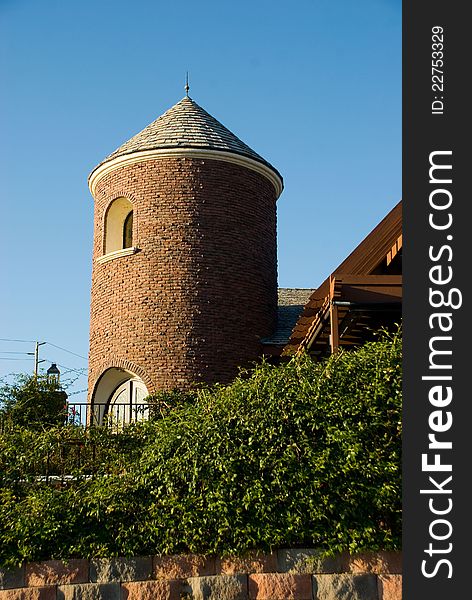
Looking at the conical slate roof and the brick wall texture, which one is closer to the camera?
the brick wall texture

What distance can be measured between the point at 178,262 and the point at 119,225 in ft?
8.29

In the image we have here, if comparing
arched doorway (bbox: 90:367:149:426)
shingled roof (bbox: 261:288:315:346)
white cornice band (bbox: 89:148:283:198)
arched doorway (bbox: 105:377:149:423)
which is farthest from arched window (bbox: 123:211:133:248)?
shingled roof (bbox: 261:288:315:346)

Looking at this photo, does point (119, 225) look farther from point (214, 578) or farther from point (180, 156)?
point (214, 578)

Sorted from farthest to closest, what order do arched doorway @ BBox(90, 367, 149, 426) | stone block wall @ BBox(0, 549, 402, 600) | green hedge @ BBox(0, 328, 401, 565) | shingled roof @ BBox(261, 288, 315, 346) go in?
shingled roof @ BBox(261, 288, 315, 346), arched doorway @ BBox(90, 367, 149, 426), green hedge @ BBox(0, 328, 401, 565), stone block wall @ BBox(0, 549, 402, 600)

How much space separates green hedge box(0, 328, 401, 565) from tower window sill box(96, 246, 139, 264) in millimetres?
8889

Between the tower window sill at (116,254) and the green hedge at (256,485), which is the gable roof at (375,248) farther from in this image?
the tower window sill at (116,254)

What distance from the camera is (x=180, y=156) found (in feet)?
60.8

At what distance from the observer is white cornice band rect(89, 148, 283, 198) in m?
18.5

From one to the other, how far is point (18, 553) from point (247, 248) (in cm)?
1064

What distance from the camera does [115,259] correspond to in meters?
18.7

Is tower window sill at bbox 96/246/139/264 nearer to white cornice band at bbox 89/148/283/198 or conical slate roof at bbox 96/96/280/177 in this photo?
white cornice band at bbox 89/148/283/198

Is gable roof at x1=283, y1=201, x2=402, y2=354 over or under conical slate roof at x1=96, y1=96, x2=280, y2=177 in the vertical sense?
under

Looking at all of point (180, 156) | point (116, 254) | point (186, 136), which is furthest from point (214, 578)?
point (186, 136)

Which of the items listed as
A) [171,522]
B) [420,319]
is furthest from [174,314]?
[420,319]
